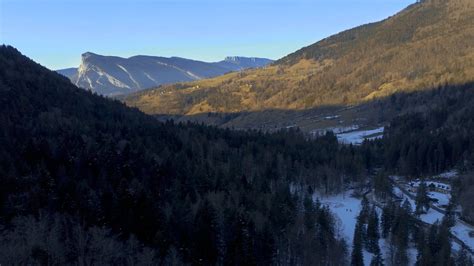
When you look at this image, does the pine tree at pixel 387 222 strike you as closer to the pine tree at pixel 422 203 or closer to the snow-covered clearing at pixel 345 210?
the snow-covered clearing at pixel 345 210

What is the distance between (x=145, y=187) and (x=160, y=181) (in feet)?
42.4

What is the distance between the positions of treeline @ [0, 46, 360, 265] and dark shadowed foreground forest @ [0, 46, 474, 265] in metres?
0.29

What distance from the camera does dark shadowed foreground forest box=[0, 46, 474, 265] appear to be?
2815 inches

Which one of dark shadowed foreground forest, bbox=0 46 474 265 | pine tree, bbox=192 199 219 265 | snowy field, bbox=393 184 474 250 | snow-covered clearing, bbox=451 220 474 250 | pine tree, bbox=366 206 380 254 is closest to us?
dark shadowed foreground forest, bbox=0 46 474 265

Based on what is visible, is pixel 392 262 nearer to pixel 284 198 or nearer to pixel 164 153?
pixel 284 198

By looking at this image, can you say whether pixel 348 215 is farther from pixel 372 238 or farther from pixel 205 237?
pixel 205 237

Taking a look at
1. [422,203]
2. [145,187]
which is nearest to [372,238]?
[422,203]

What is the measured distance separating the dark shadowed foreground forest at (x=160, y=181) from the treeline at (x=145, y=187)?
286 millimetres

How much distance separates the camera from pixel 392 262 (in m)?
88.2

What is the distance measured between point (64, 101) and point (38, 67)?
34494 millimetres

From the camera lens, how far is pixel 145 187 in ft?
325

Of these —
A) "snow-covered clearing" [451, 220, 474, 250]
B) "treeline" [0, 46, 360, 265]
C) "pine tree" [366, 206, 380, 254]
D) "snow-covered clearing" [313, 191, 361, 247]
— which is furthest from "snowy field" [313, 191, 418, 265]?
"snow-covered clearing" [451, 220, 474, 250]

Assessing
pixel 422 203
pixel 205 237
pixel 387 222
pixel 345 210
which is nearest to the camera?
pixel 205 237

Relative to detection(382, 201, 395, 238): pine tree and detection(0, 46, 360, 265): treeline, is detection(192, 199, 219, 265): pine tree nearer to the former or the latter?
detection(0, 46, 360, 265): treeline
